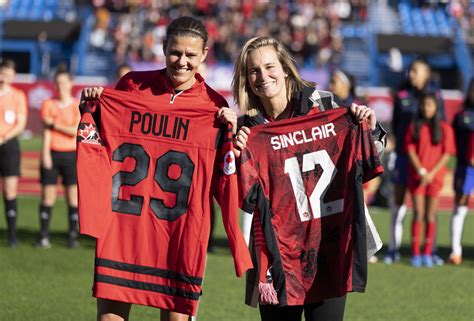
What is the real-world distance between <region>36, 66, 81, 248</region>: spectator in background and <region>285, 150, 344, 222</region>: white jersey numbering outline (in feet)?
23.0

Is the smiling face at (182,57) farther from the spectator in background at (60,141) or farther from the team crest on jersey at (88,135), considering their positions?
the spectator in background at (60,141)

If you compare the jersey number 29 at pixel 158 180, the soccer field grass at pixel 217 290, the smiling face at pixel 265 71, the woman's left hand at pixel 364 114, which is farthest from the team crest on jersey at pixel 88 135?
the soccer field grass at pixel 217 290

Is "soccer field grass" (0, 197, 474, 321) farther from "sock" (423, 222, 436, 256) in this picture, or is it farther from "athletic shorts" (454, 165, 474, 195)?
"athletic shorts" (454, 165, 474, 195)

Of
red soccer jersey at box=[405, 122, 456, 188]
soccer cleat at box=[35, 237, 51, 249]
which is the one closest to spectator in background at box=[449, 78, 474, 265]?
red soccer jersey at box=[405, 122, 456, 188]

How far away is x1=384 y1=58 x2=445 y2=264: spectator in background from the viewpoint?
467 inches

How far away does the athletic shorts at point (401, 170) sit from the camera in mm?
11891

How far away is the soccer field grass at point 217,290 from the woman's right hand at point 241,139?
330cm

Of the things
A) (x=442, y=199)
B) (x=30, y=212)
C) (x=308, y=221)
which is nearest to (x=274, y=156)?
(x=308, y=221)

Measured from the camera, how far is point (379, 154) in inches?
217

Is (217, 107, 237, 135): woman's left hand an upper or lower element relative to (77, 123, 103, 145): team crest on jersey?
upper

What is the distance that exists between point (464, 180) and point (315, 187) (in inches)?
275

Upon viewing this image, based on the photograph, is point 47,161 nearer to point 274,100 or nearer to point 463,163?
point 463,163

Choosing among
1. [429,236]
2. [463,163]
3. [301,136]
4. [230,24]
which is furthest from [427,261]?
[230,24]

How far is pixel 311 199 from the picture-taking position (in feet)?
17.8
